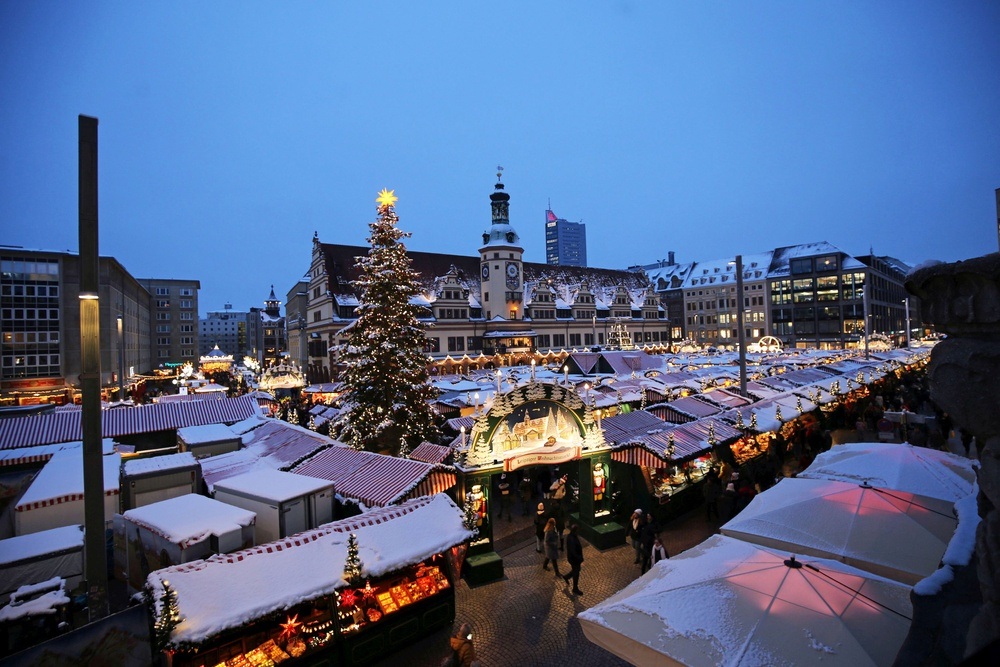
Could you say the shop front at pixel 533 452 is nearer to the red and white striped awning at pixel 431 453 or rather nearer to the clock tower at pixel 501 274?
the red and white striped awning at pixel 431 453

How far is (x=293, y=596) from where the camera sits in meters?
6.84

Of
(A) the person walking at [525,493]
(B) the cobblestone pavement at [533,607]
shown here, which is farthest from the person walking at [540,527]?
(A) the person walking at [525,493]

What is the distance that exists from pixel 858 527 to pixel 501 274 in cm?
5528

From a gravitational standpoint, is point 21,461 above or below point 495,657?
above

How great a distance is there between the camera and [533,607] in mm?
10125

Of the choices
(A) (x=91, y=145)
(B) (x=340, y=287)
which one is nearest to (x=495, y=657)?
(A) (x=91, y=145)

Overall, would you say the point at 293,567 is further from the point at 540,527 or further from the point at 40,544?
the point at 540,527

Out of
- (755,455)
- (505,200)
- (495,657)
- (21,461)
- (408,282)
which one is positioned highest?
(505,200)

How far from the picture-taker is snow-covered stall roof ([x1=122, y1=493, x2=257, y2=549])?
24.9 ft

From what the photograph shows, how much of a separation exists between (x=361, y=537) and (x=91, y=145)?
6802mm

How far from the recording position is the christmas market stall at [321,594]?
6.30 metres

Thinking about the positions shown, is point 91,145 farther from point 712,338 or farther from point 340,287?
point 712,338

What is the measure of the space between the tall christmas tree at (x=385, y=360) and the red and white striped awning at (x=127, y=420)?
5.07 meters

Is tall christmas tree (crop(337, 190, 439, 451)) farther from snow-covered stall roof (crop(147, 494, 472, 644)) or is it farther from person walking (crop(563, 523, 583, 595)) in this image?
snow-covered stall roof (crop(147, 494, 472, 644))
